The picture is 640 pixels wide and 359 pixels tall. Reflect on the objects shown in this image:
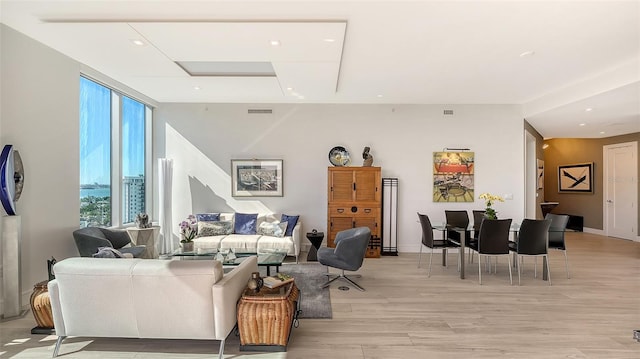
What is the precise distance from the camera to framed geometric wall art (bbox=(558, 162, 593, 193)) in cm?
968

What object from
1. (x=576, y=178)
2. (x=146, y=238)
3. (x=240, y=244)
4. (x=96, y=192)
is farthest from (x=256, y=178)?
(x=576, y=178)

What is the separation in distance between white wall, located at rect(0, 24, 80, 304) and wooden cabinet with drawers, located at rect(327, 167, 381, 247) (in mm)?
4120

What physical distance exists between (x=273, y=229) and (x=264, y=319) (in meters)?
3.45

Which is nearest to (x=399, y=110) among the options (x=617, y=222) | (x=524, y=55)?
(x=524, y=55)

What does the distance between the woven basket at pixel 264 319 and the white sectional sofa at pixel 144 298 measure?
0.51 feet

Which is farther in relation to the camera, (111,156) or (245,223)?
(245,223)

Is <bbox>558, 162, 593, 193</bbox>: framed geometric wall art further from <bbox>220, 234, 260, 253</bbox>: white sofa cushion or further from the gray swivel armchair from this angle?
<bbox>220, 234, 260, 253</bbox>: white sofa cushion

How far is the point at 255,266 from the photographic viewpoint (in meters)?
3.55

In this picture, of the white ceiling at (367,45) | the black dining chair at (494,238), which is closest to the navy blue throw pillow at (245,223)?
the white ceiling at (367,45)

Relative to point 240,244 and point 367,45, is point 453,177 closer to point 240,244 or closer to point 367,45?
point 367,45

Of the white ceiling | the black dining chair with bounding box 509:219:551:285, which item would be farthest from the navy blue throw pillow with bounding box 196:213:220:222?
the black dining chair with bounding box 509:219:551:285

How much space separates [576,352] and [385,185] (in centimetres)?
423

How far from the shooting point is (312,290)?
175 inches

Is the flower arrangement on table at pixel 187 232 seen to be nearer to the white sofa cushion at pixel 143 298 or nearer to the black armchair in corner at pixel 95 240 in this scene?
the black armchair in corner at pixel 95 240
